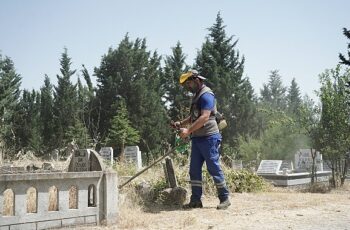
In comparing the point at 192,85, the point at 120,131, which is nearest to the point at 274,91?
the point at 120,131

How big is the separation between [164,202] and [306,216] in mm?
2232

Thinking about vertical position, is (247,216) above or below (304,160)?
below

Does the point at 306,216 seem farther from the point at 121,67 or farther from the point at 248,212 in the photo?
the point at 121,67

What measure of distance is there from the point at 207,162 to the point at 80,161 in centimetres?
184

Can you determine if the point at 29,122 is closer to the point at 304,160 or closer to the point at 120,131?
the point at 120,131

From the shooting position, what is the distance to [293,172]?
61.5 feet

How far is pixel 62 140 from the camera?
31422mm

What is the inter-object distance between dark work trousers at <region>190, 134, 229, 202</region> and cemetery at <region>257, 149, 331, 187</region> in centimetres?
599

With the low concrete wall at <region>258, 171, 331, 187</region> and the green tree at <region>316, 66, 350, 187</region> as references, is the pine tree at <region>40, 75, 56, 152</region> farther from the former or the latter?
the green tree at <region>316, 66, 350, 187</region>

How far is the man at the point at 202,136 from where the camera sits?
593 cm

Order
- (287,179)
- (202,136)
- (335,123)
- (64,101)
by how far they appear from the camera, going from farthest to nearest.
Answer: (64,101), (287,179), (335,123), (202,136)

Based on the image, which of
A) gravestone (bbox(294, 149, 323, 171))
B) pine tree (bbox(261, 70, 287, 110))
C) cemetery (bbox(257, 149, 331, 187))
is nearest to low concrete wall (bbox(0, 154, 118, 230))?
cemetery (bbox(257, 149, 331, 187))

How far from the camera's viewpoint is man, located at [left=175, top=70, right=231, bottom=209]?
19.4 feet

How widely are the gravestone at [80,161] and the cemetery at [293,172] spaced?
7.52 metres
